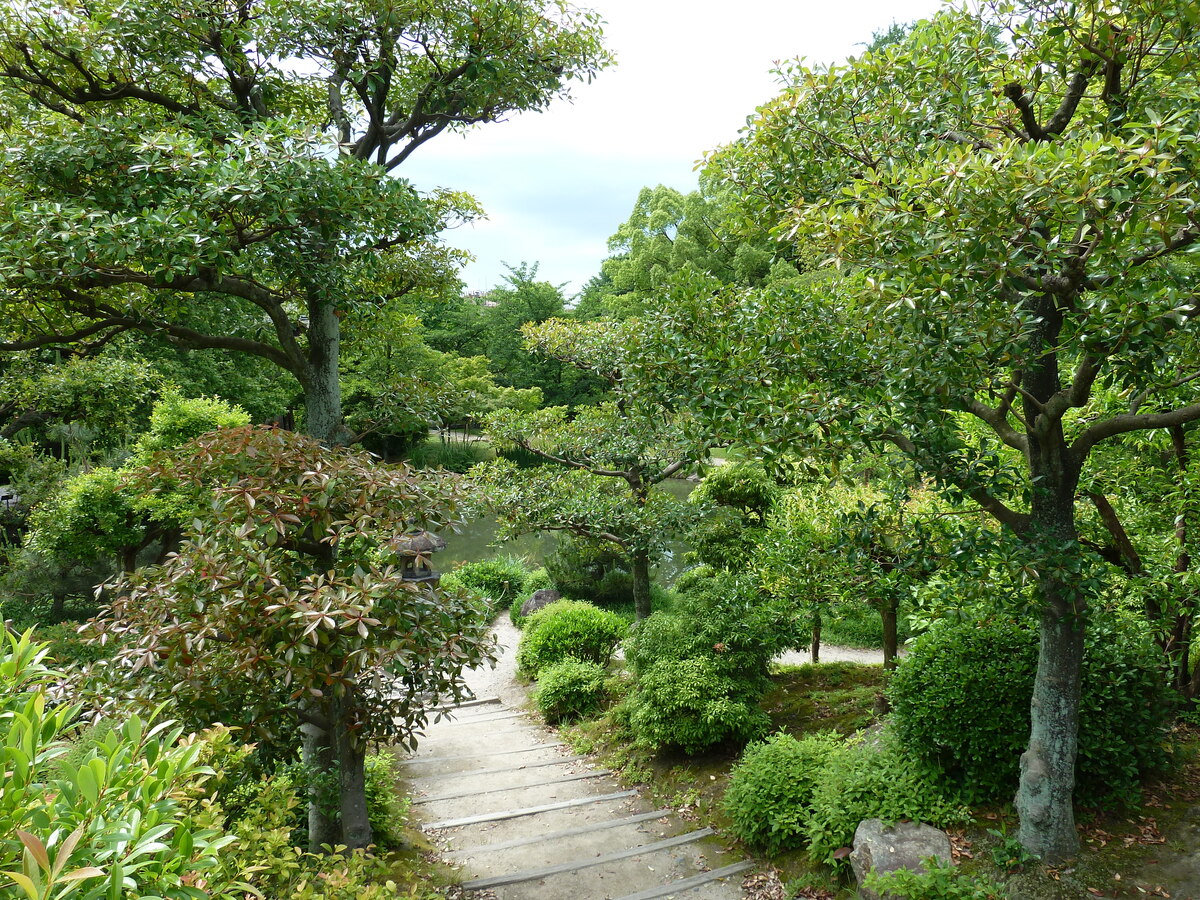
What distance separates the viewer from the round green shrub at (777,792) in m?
4.11

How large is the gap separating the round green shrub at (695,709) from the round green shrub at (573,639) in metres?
2.48

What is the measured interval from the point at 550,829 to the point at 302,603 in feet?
9.09

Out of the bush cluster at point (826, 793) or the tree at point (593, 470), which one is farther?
the tree at point (593, 470)

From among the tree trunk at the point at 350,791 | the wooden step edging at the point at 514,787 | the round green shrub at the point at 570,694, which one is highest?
the tree trunk at the point at 350,791

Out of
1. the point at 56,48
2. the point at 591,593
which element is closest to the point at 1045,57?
the point at 56,48

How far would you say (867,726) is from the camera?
16.8ft

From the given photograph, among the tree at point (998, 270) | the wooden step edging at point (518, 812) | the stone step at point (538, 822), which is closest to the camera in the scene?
the tree at point (998, 270)

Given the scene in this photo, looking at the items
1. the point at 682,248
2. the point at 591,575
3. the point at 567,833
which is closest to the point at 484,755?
the point at 567,833

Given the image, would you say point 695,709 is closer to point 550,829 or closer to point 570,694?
point 550,829

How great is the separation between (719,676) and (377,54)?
506 cm

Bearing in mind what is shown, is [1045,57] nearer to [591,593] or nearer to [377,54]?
[377,54]

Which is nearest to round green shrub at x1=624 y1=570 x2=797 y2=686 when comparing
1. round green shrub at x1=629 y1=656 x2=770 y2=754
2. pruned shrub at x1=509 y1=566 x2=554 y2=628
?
round green shrub at x1=629 y1=656 x2=770 y2=754

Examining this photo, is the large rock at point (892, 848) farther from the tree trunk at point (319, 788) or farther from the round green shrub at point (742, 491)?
the round green shrub at point (742, 491)

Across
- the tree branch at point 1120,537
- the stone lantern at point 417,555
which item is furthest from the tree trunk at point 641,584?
the tree branch at point 1120,537
